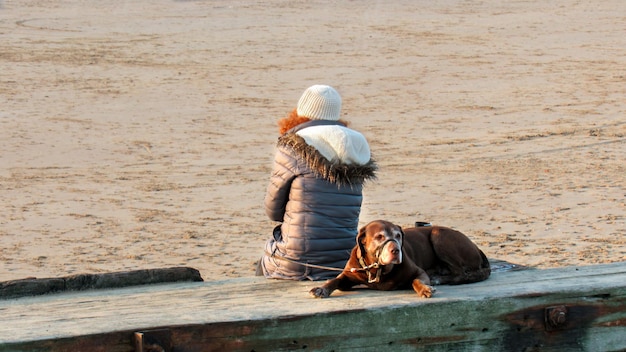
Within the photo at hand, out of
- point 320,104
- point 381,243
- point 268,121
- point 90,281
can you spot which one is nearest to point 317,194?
point 320,104

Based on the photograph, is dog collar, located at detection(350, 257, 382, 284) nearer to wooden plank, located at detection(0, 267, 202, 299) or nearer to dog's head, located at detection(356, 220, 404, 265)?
dog's head, located at detection(356, 220, 404, 265)

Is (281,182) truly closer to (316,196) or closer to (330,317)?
(316,196)

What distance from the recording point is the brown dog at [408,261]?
4977 mm

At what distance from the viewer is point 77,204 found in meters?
10.7

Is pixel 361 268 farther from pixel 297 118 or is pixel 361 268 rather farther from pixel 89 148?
pixel 89 148

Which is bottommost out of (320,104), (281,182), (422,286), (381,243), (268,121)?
(268,121)

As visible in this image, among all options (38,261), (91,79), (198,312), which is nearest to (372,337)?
(198,312)

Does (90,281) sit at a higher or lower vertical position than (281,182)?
lower

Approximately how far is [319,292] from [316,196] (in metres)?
0.73

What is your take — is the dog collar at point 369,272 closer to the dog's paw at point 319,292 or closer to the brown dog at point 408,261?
the brown dog at point 408,261

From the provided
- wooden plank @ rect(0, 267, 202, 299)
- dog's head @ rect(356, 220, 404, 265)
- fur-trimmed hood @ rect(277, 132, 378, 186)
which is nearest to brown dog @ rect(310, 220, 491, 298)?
dog's head @ rect(356, 220, 404, 265)

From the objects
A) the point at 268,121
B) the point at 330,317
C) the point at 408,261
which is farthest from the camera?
the point at 268,121

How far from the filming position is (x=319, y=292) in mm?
5051

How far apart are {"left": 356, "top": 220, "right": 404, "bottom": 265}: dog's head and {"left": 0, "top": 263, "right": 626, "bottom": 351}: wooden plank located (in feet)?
0.64
